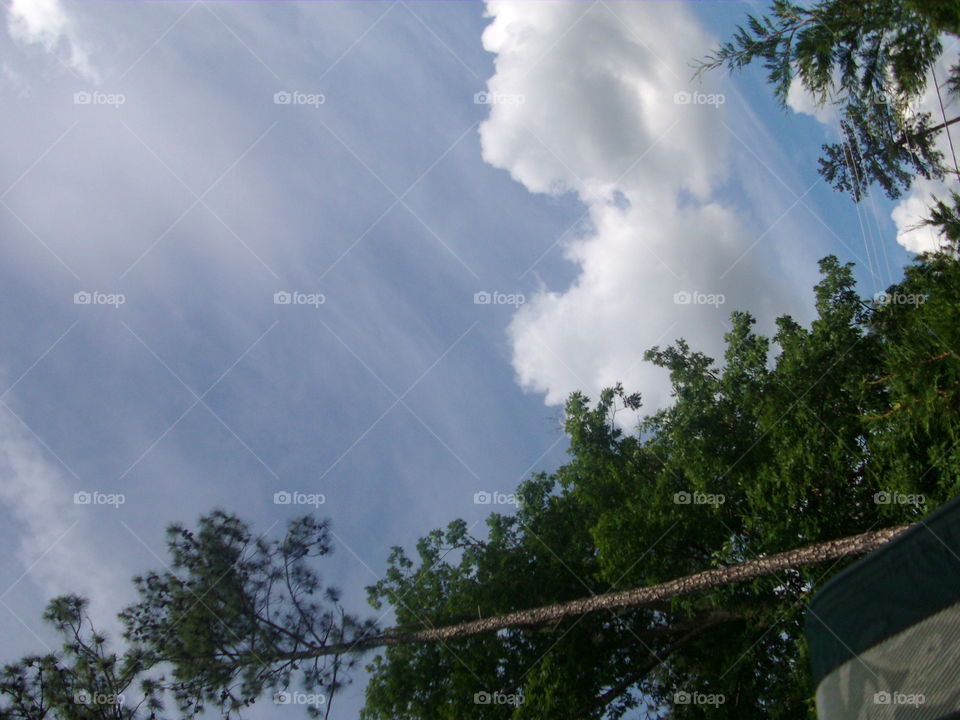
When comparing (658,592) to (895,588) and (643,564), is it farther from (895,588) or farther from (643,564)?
(895,588)

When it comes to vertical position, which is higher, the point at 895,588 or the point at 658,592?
the point at 658,592

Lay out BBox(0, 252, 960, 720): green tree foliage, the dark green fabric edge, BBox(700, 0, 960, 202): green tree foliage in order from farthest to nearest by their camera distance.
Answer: BBox(0, 252, 960, 720): green tree foliage → BBox(700, 0, 960, 202): green tree foliage → the dark green fabric edge

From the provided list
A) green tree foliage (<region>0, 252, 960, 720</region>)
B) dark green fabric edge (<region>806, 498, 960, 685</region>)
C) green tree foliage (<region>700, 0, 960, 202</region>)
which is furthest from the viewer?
green tree foliage (<region>0, 252, 960, 720</region>)

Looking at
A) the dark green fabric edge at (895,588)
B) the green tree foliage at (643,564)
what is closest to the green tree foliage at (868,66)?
the green tree foliage at (643,564)

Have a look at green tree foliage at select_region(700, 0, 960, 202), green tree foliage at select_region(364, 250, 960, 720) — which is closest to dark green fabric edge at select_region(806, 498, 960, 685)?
green tree foliage at select_region(700, 0, 960, 202)

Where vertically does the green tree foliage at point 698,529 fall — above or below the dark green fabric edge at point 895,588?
above

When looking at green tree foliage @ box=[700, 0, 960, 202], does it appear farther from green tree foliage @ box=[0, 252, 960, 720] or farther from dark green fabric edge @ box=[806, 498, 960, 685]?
dark green fabric edge @ box=[806, 498, 960, 685]

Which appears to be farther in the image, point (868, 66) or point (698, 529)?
point (698, 529)

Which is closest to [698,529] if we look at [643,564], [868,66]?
[643,564]

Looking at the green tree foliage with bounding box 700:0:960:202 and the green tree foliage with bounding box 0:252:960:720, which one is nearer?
the green tree foliage with bounding box 700:0:960:202

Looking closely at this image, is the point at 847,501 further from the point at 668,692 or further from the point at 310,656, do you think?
the point at 310,656

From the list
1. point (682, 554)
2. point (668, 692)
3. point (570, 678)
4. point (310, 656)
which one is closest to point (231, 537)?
point (310, 656)

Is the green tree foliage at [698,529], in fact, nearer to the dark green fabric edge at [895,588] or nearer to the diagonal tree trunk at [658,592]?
the diagonal tree trunk at [658,592]

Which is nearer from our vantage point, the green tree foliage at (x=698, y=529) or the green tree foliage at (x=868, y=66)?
the green tree foliage at (x=868, y=66)
